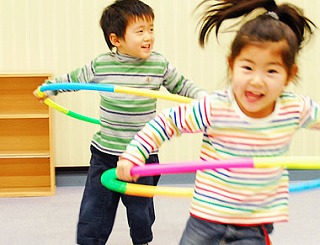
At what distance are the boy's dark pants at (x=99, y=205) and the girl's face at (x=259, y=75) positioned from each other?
120 cm

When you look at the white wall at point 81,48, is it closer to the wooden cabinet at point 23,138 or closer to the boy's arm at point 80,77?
the wooden cabinet at point 23,138

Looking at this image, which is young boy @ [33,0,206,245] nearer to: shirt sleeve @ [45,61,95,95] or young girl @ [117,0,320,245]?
shirt sleeve @ [45,61,95,95]

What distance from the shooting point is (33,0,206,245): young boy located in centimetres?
303

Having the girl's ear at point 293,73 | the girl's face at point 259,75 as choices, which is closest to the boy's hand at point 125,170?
the girl's face at point 259,75

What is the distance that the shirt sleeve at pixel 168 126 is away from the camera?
193 cm

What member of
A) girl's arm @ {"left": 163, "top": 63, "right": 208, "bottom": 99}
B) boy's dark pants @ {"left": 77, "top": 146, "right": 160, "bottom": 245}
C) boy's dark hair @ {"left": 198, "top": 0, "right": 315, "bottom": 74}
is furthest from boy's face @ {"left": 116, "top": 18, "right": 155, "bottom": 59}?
boy's dark hair @ {"left": 198, "top": 0, "right": 315, "bottom": 74}

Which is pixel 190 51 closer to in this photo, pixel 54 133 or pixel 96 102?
pixel 96 102

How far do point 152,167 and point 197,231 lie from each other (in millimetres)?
255

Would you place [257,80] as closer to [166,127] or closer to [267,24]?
[267,24]

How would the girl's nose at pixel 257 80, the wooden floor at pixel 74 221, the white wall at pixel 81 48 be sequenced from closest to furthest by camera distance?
the girl's nose at pixel 257 80 → the wooden floor at pixel 74 221 → the white wall at pixel 81 48

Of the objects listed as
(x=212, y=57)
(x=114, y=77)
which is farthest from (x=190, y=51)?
(x=114, y=77)

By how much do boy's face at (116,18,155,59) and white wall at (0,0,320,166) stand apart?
1.80 meters

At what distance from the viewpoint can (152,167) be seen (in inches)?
72.7

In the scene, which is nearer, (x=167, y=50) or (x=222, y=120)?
(x=222, y=120)
